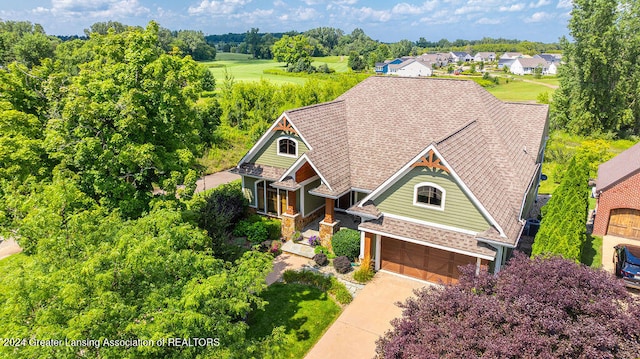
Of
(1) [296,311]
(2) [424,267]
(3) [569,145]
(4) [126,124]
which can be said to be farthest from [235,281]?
(3) [569,145]

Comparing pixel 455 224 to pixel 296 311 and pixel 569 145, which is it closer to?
pixel 296 311

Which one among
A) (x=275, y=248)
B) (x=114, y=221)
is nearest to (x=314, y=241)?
(x=275, y=248)

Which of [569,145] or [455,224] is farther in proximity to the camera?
[569,145]

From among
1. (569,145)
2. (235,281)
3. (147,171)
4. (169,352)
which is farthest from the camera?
(569,145)

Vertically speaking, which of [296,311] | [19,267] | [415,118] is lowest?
[296,311]

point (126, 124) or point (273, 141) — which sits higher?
point (126, 124)

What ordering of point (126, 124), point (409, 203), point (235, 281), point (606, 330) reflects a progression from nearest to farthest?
point (606, 330)
point (235, 281)
point (126, 124)
point (409, 203)
